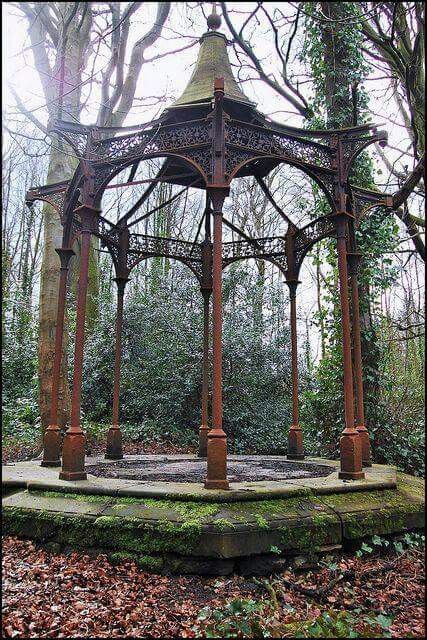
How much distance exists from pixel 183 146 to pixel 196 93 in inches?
47.6

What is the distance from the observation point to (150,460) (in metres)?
7.52

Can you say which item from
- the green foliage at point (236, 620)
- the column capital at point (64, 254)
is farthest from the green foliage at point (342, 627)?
the column capital at point (64, 254)

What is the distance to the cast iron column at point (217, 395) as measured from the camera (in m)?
4.53

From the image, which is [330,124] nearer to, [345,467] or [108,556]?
[345,467]

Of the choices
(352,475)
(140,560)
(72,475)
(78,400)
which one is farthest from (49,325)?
(352,475)

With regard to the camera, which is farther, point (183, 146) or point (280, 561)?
point (183, 146)

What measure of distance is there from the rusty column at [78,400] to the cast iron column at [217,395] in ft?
4.59

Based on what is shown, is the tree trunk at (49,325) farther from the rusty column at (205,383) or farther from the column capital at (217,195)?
the column capital at (217,195)

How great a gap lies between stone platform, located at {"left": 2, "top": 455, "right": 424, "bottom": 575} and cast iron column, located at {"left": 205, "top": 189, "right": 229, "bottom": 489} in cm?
18

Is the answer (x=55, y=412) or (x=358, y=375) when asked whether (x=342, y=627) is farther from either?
(x=55, y=412)

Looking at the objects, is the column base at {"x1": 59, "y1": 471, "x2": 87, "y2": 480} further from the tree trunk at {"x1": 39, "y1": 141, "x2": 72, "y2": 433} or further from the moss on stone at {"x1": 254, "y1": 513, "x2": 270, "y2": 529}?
the tree trunk at {"x1": 39, "y1": 141, "x2": 72, "y2": 433}

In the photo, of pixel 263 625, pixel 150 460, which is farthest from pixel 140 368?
pixel 263 625

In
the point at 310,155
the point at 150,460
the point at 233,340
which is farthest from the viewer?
the point at 233,340

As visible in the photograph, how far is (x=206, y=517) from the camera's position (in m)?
3.97
